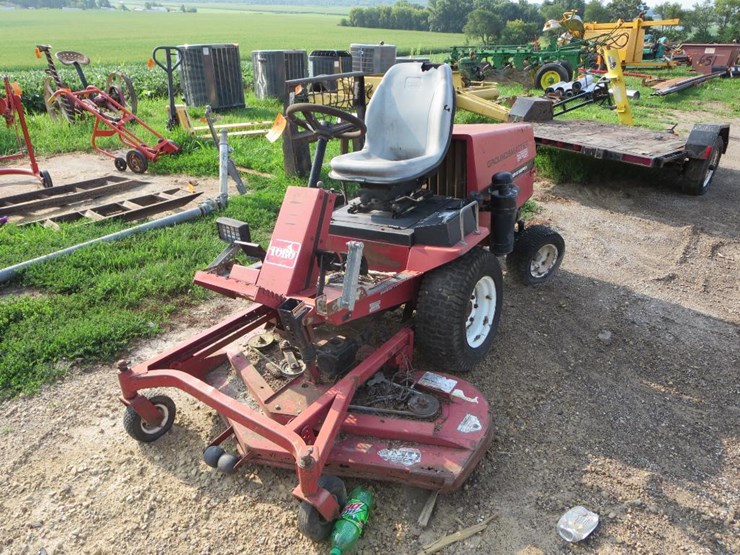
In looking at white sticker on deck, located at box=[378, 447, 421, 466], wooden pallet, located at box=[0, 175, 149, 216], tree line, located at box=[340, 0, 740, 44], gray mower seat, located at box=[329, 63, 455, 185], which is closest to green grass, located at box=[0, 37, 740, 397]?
wooden pallet, located at box=[0, 175, 149, 216]

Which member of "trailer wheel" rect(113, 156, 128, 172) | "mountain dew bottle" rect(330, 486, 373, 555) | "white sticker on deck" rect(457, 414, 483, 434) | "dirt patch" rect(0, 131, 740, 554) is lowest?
"dirt patch" rect(0, 131, 740, 554)

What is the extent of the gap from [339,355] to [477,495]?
89 centimetres

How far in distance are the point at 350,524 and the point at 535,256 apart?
2730mm

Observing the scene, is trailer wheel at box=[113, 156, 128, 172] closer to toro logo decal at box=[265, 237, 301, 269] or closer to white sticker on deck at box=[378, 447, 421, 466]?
toro logo decal at box=[265, 237, 301, 269]

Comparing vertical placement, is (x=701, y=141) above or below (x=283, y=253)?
below

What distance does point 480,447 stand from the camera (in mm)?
2406

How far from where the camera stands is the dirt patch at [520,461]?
227 centimetres

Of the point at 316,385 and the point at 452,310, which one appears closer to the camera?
the point at 316,385

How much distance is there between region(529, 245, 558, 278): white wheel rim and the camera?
4.29 m

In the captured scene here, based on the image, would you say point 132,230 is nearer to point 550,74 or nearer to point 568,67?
point 550,74

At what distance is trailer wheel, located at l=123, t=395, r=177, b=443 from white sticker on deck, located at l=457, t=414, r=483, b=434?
147cm

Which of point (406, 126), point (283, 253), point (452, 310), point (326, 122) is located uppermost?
point (326, 122)

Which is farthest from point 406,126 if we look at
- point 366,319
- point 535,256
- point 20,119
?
point 20,119

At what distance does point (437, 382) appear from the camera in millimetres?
2730
